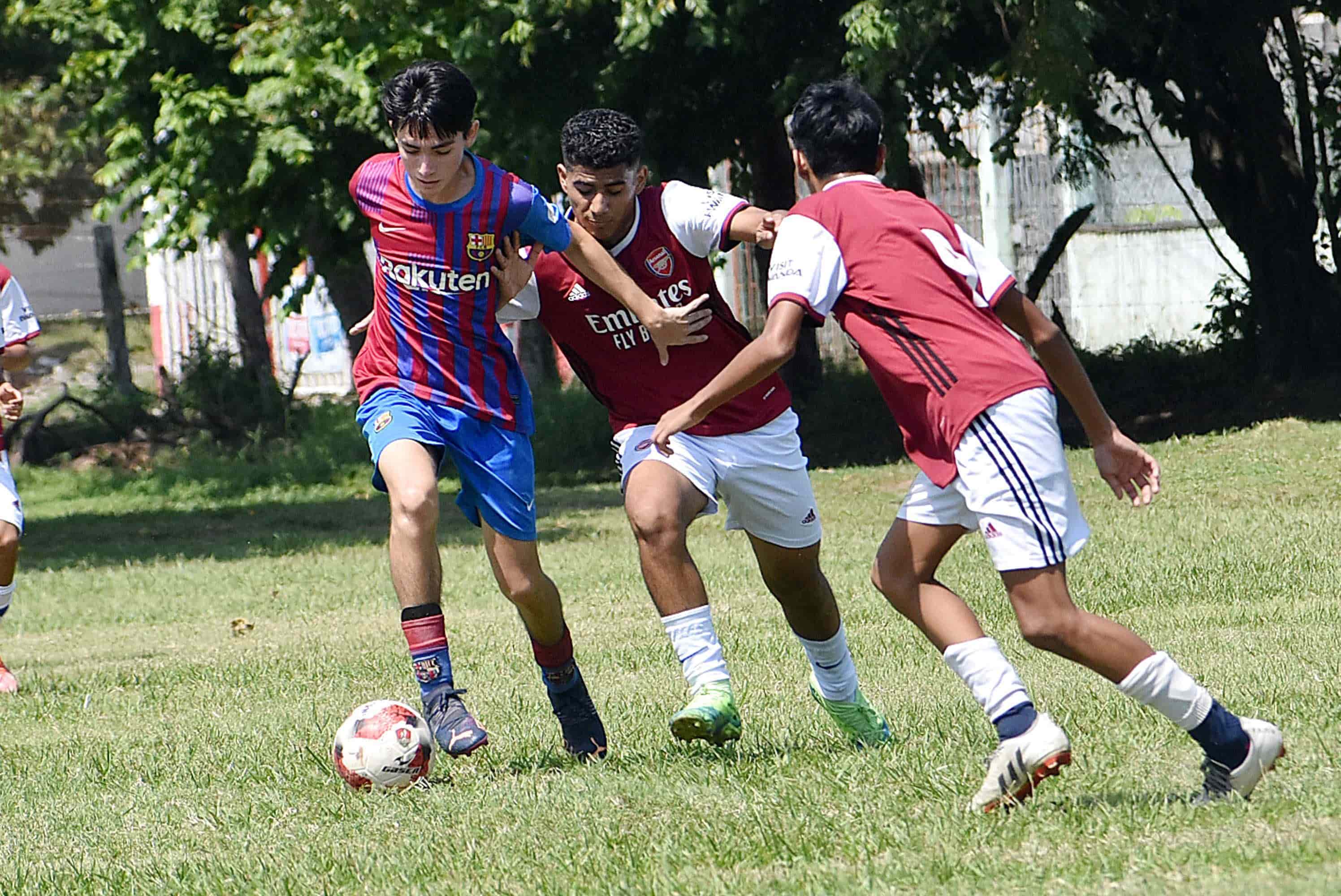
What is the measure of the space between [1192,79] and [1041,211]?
790cm

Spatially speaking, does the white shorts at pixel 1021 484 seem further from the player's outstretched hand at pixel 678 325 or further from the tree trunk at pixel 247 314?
the tree trunk at pixel 247 314

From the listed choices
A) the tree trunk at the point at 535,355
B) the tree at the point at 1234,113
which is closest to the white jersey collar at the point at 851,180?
the tree at the point at 1234,113

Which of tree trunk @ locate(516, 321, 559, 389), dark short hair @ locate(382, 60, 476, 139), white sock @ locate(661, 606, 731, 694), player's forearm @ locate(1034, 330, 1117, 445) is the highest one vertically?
dark short hair @ locate(382, 60, 476, 139)

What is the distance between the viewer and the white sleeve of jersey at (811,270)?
469cm

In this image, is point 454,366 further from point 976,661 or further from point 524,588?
point 976,661

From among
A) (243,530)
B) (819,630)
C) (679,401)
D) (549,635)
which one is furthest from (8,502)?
(243,530)

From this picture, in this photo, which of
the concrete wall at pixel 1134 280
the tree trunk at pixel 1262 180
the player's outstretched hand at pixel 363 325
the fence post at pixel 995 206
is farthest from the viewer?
the concrete wall at pixel 1134 280

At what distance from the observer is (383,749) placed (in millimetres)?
5512

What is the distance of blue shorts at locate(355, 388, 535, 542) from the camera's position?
5898 mm

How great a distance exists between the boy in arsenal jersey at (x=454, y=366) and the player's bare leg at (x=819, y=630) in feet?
2.42

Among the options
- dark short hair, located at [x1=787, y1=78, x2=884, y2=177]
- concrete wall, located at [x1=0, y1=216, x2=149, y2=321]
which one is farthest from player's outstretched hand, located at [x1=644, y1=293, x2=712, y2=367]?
concrete wall, located at [x1=0, y1=216, x2=149, y2=321]

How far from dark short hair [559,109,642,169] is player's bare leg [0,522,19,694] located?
4071 mm

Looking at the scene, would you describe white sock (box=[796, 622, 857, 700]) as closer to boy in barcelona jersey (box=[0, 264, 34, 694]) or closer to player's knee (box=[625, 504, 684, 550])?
player's knee (box=[625, 504, 684, 550])

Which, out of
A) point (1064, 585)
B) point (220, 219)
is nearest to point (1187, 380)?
point (220, 219)
